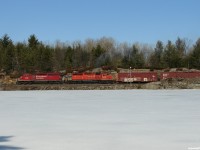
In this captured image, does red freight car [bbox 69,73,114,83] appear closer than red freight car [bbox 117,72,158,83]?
Yes

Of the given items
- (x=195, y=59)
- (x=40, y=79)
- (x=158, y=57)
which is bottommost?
(x=40, y=79)

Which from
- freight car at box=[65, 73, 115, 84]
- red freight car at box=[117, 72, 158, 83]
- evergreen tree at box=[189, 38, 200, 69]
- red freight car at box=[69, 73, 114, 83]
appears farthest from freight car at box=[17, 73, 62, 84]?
evergreen tree at box=[189, 38, 200, 69]

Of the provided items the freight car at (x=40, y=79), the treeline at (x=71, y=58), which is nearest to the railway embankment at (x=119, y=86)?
the freight car at (x=40, y=79)

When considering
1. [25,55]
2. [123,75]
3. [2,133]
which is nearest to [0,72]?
[25,55]

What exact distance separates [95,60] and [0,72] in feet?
72.3

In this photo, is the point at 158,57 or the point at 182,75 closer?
the point at 182,75

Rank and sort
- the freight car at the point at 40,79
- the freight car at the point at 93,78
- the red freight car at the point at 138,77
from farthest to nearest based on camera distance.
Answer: the freight car at the point at 40,79
the red freight car at the point at 138,77
the freight car at the point at 93,78

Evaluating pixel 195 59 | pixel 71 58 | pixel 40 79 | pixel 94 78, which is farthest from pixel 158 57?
pixel 40 79

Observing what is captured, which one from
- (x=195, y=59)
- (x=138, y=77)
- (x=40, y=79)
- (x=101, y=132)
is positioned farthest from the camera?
(x=195, y=59)

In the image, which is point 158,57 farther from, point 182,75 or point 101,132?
point 101,132

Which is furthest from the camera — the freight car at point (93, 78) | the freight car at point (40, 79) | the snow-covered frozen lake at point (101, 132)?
the freight car at point (40, 79)

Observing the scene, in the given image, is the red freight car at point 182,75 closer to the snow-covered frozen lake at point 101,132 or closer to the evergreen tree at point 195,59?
the evergreen tree at point 195,59

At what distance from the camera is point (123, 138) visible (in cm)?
842

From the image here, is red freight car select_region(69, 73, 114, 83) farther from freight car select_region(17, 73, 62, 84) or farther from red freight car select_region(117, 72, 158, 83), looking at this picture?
freight car select_region(17, 73, 62, 84)
